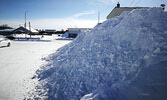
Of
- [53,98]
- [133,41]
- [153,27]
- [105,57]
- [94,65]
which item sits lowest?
[53,98]

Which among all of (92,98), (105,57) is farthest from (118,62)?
(92,98)

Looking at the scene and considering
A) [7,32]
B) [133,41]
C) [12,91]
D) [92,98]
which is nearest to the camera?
[92,98]

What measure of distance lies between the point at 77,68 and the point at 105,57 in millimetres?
1535

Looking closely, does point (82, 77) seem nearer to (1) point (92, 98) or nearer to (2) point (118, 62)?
(1) point (92, 98)

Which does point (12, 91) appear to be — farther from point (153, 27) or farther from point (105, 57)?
point (153, 27)

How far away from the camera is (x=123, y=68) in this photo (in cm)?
375

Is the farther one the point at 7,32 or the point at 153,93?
the point at 7,32

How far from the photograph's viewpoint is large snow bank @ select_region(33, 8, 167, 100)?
9.92 ft

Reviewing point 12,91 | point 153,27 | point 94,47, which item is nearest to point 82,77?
point 94,47

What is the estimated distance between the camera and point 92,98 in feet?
10.0

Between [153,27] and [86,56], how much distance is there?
344 cm

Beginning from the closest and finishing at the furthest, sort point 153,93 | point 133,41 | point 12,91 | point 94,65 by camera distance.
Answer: point 153,93 → point 12,91 → point 133,41 → point 94,65

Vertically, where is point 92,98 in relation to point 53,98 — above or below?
above

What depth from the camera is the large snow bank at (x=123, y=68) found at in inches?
119
